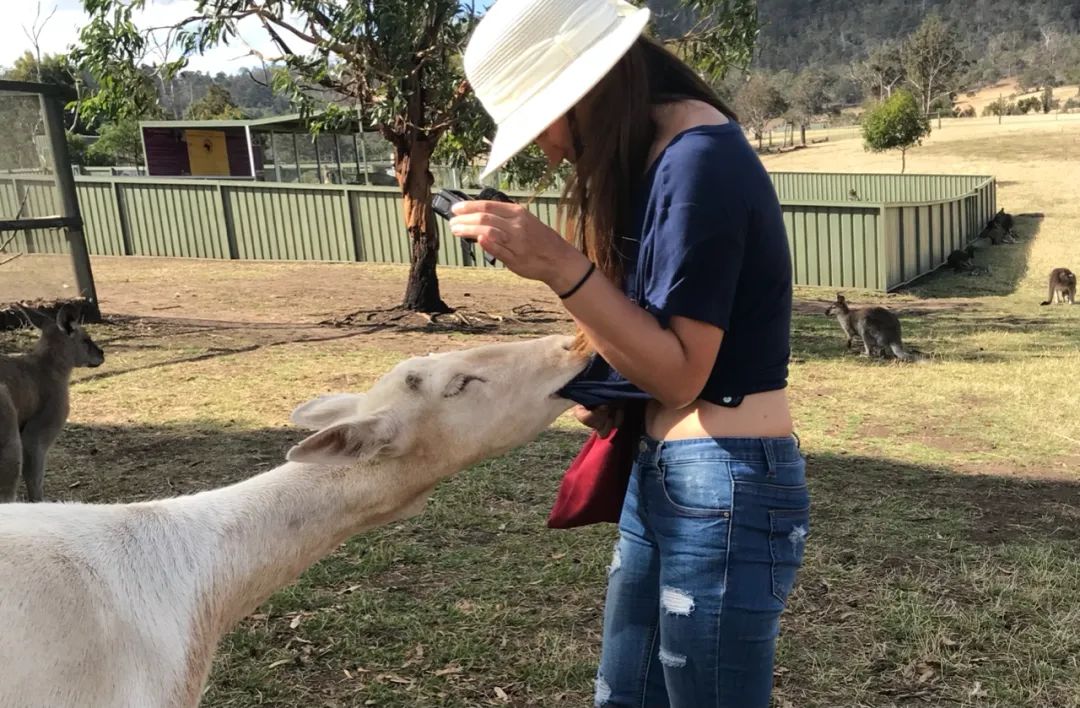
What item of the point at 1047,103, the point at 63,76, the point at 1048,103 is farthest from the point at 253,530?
the point at 1048,103

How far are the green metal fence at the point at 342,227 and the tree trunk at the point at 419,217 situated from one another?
4863mm

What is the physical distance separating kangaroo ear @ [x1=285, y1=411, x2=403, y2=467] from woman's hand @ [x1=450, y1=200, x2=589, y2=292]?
935 mm

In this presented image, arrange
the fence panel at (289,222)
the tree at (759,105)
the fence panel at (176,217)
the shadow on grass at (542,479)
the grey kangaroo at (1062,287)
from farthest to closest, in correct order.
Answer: the tree at (759,105), the fence panel at (176,217), the fence panel at (289,222), the grey kangaroo at (1062,287), the shadow on grass at (542,479)

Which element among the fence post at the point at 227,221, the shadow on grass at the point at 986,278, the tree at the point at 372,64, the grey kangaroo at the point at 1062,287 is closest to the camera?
the tree at the point at 372,64

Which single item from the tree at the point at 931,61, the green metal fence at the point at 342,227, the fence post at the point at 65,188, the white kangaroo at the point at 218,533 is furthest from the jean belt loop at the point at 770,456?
the tree at the point at 931,61

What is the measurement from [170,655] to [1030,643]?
3432 mm

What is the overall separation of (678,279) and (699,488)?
472mm

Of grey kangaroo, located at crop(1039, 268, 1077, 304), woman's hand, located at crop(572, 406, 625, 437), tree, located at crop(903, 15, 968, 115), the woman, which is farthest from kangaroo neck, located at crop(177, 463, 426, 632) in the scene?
tree, located at crop(903, 15, 968, 115)

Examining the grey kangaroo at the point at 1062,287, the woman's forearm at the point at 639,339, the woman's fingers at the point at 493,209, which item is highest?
the woman's fingers at the point at 493,209

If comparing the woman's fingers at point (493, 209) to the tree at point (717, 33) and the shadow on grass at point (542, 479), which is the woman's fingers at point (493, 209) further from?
the tree at point (717, 33)

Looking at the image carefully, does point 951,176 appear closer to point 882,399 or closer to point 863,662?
point 882,399

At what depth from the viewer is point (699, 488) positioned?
1997 mm

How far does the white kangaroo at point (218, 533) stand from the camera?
2111mm

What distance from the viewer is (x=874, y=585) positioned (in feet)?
14.8
